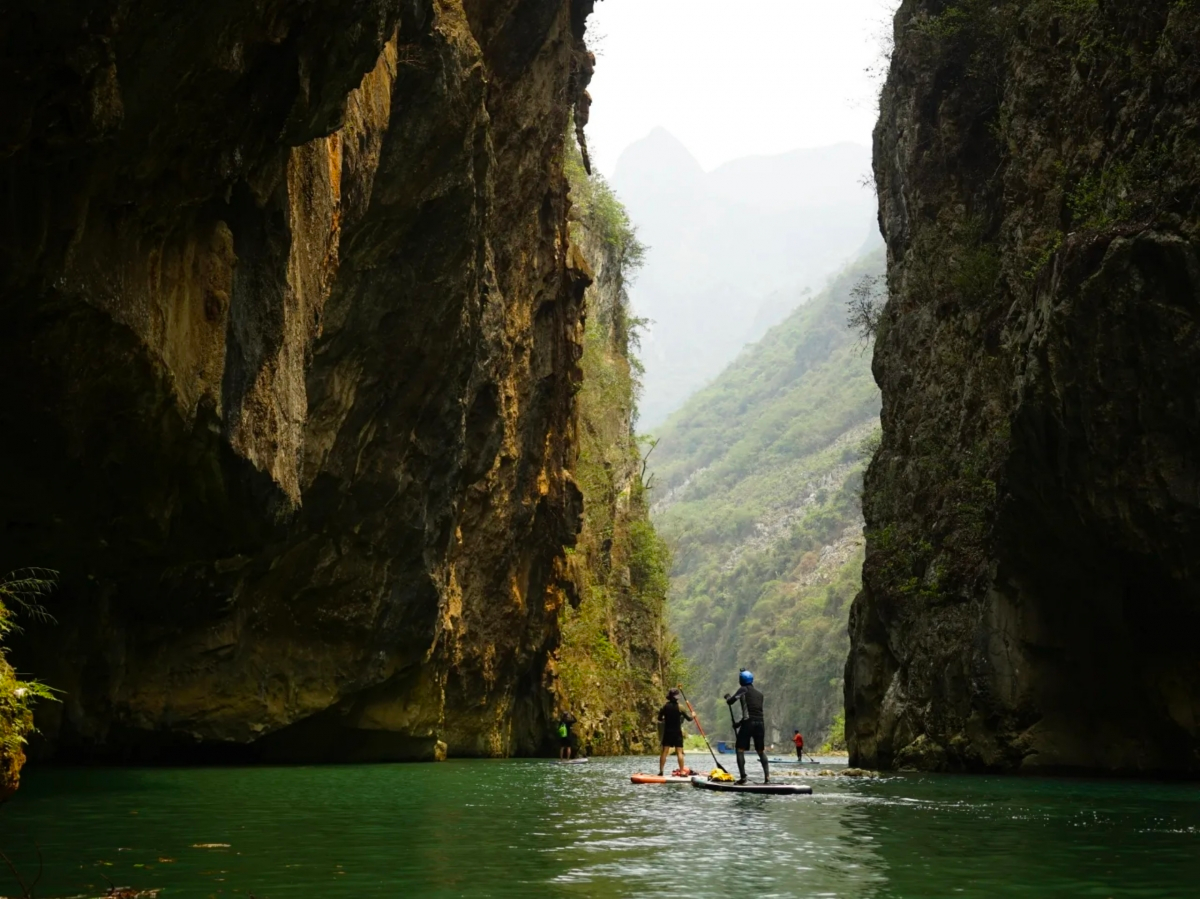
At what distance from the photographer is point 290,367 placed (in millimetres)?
18391

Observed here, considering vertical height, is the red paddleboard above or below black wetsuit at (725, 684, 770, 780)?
below

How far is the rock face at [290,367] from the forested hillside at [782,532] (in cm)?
6676

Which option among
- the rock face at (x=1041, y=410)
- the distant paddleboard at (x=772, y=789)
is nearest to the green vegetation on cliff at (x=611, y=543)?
the rock face at (x=1041, y=410)

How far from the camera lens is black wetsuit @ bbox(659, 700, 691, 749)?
24594 millimetres

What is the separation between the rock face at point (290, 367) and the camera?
12.4m

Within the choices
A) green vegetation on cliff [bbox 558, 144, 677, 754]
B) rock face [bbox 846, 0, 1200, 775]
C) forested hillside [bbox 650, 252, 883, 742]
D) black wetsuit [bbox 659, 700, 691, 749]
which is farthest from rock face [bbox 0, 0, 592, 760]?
forested hillside [bbox 650, 252, 883, 742]

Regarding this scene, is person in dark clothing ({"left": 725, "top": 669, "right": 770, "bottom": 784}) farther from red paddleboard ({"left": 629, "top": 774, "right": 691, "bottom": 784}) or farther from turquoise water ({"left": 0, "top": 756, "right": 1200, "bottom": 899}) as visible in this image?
red paddleboard ({"left": 629, "top": 774, "right": 691, "bottom": 784})

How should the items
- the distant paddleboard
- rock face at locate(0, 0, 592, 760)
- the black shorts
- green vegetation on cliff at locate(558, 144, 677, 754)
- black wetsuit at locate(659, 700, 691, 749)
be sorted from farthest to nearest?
green vegetation on cliff at locate(558, 144, 677, 754)
black wetsuit at locate(659, 700, 691, 749)
the black shorts
the distant paddleboard
rock face at locate(0, 0, 592, 760)

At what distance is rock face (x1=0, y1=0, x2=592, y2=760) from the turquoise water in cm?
414

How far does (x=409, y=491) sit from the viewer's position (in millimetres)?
28094

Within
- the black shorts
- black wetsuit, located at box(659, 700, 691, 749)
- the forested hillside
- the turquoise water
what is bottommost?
the turquoise water

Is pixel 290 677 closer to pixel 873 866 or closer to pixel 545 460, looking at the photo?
pixel 545 460

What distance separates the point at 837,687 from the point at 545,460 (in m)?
74.0

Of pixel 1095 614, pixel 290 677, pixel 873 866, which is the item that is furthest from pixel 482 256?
pixel 873 866
